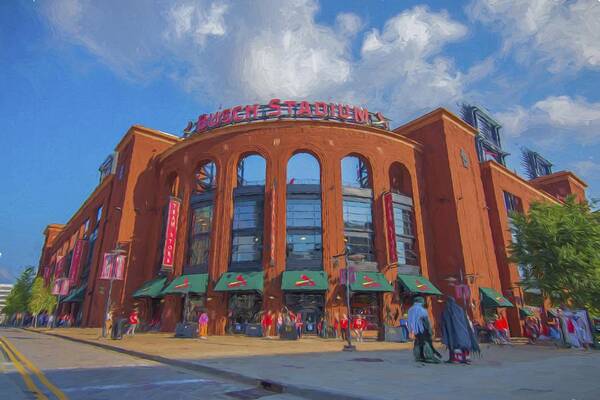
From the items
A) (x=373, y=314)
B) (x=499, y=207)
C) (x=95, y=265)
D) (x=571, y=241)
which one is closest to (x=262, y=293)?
(x=373, y=314)

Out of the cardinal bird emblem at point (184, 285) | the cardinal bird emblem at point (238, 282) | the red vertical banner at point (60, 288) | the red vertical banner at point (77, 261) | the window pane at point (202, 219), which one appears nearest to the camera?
the cardinal bird emblem at point (238, 282)

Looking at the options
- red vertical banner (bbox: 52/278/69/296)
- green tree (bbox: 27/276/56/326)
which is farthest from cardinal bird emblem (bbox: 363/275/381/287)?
green tree (bbox: 27/276/56/326)

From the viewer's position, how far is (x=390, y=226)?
95.7 ft

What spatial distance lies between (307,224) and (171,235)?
12.0 meters

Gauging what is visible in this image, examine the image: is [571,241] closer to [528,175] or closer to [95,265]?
[95,265]

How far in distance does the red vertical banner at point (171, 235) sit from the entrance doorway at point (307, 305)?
35.4 feet

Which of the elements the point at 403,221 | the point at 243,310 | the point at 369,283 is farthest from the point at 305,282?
the point at 403,221

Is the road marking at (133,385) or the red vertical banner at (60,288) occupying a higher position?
the red vertical banner at (60,288)

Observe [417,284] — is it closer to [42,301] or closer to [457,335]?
[457,335]

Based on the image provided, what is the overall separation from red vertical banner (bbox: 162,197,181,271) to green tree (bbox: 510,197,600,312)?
86.3ft

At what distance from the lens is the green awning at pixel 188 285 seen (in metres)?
27.7

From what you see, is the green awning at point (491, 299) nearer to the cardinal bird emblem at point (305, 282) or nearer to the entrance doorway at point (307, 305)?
the entrance doorway at point (307, 305)

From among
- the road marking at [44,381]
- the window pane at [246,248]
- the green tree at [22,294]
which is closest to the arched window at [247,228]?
the window pane at [246,248]

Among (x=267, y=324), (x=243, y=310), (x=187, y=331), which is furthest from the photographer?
(x=243, y=310)
